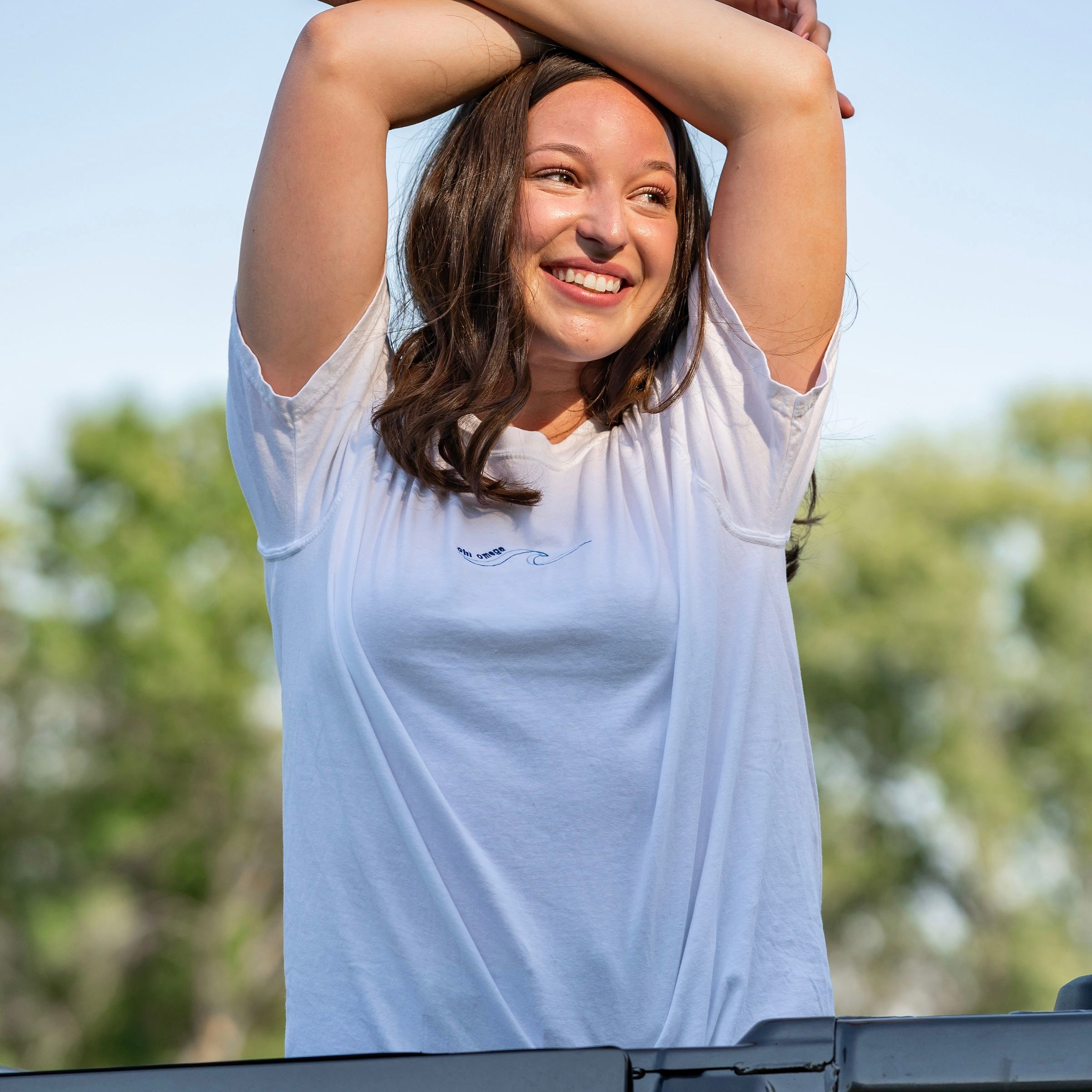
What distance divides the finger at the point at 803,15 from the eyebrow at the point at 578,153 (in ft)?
0.86

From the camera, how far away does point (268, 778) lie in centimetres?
1631

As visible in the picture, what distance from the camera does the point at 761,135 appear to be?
162cm

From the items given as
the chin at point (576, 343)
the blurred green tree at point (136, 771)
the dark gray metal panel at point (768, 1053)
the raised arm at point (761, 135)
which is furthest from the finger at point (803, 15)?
the blurred green tree at point (136, 771)

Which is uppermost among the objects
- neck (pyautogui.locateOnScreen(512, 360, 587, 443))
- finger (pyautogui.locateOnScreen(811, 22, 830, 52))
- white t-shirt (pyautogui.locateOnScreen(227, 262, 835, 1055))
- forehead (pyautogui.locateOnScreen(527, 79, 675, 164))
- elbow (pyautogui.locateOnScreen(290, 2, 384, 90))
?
finger (pyautogui.locateOnScreen(811, 22, 830, 52))

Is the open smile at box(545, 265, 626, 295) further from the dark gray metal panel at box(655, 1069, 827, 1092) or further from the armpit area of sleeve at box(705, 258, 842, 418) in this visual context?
the dark gray metal panel at box(655, 1069, 827, 1092)

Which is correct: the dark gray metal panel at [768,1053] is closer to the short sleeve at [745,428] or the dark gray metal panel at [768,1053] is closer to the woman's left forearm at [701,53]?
the short sleeve at [745,428]

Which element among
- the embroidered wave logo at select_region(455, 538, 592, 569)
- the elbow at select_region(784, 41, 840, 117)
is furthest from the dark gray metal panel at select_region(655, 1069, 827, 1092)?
the elbow at select_region(784, 41, 840, 117)

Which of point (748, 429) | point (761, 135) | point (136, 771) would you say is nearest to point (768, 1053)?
point (748, 429)

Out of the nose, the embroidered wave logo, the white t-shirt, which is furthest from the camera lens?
the nose

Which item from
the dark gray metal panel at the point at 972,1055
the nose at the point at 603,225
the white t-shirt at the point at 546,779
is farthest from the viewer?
the nose at the point at 603,225

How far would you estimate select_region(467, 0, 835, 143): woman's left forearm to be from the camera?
162 centimetres

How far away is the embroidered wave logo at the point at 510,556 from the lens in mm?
1550

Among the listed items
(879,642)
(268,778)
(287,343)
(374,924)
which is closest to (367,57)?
(287,343)

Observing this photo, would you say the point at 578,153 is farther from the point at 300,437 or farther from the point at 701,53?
the point at 300,437
